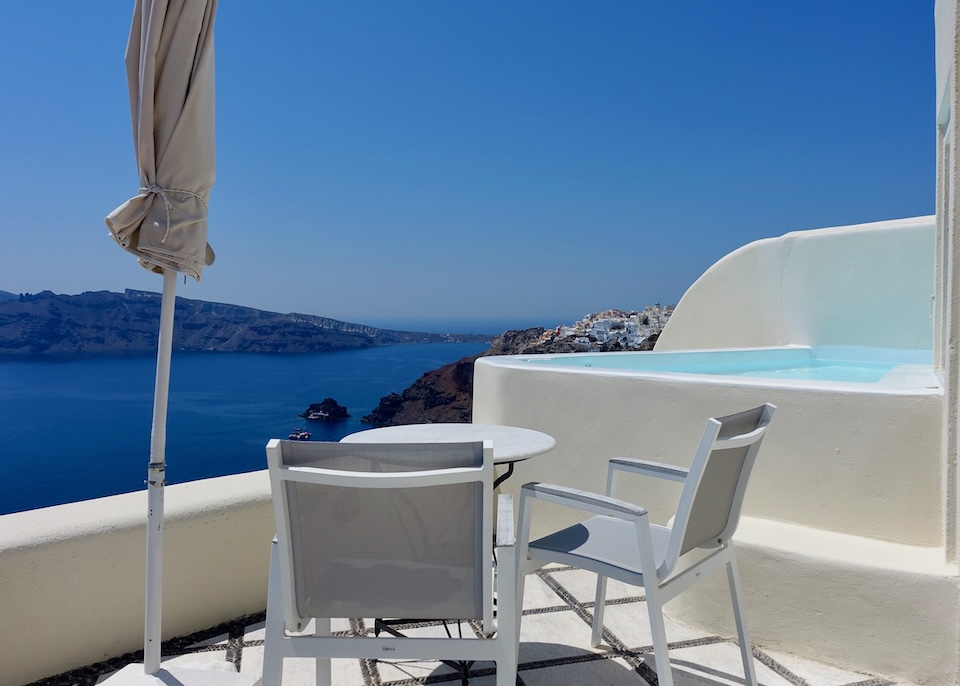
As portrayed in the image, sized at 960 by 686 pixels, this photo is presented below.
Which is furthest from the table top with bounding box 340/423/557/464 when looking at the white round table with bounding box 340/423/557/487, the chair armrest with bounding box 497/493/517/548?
the chair armrest with bounding box 497/493/517/548

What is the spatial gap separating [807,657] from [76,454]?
11.3 metres

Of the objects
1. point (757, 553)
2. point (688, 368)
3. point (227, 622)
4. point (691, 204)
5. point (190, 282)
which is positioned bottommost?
point (227, 622)

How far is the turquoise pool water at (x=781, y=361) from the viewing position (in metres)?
5.30

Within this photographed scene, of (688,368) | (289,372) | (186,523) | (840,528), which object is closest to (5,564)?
(186,523)

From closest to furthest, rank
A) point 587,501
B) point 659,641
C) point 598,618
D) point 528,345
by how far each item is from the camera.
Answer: point 659,641 < point 587,501 < point 598,618 < point 528,345

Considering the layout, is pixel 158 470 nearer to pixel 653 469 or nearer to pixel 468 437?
pixel 468 437

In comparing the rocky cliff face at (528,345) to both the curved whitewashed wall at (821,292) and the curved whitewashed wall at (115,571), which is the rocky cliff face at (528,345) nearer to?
the curved whitewashed wall at (821,292)

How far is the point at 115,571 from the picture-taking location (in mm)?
2232

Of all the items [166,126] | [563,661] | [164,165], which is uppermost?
Answer: [166,126]

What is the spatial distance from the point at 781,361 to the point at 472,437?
5.12 metres

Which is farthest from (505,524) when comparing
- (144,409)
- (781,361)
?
(144,409)

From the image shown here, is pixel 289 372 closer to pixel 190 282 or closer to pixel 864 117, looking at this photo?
pixel 190 282

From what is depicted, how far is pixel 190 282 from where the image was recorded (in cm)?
182

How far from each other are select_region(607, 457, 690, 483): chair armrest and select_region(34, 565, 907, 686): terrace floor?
0.68 metres
